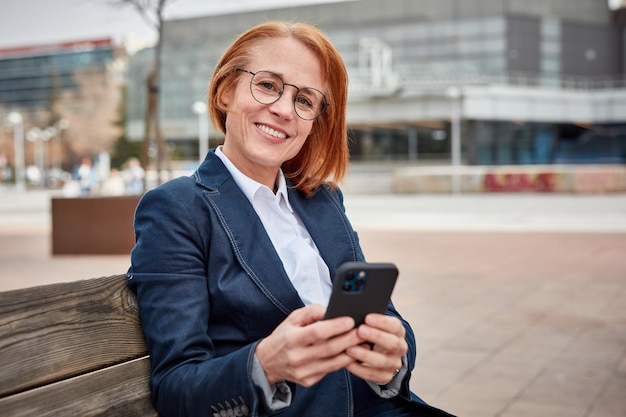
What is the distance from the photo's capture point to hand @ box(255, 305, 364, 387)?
56.6 inches

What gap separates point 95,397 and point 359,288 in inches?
24.5

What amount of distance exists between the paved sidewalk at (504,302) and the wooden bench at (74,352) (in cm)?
282

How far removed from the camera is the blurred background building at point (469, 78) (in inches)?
1950

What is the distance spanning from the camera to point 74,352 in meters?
1.59

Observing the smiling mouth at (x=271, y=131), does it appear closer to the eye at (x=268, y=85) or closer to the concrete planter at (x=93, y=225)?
the eye at (x=268, y=85)

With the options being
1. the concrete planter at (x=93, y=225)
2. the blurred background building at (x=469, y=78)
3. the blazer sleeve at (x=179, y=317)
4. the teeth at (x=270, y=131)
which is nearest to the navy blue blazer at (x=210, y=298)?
the blazer sleeve at (x=179, y=317)

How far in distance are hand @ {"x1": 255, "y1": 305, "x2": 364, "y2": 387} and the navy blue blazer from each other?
0.30 feet

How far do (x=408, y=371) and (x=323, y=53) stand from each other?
0.85 meters

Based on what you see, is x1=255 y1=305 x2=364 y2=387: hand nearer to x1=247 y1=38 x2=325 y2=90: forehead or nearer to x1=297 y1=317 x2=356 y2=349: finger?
x1=297 y1=317 x2=356 y2=349: finger

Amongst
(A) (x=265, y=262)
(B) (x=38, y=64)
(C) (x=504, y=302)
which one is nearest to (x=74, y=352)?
(A) (x=265, y=262)

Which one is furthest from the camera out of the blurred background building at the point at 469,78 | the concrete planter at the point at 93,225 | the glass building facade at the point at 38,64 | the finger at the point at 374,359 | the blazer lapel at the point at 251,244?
the glass building facade at the point at 38,64

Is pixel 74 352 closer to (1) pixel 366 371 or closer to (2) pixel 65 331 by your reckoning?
(2) pixel 65 331

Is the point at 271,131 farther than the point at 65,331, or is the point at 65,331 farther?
the point at 271,131

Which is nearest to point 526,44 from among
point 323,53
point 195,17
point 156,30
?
point 195,17
